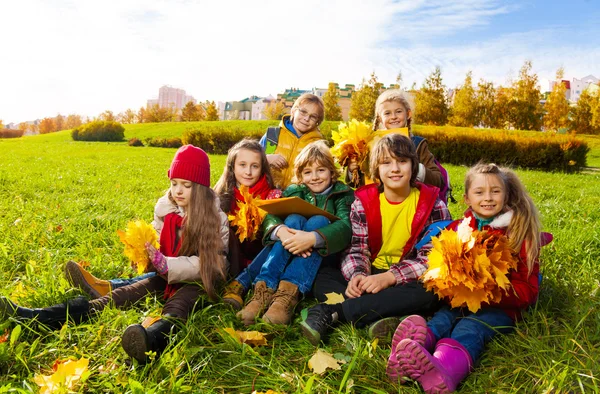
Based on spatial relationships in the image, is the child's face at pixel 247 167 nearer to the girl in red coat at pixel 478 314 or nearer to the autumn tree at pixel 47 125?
the girl in red coat at pixel 478 314

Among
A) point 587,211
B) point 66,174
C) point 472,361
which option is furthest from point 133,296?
point 66,174

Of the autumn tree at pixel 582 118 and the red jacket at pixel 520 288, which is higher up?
the autumn tree at pixel 582 118

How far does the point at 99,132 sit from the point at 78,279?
30.3 meters

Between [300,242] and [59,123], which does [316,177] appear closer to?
[300,242]

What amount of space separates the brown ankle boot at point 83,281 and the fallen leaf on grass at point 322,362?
1.46 m

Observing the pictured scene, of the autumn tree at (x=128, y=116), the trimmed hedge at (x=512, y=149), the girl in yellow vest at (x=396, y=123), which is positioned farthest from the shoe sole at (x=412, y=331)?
the autumn tree at (x=128, y=116)

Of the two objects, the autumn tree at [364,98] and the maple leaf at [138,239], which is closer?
the maple leaf at [138,239]

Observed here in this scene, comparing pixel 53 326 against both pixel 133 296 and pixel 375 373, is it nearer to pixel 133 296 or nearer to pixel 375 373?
pixel 133 296

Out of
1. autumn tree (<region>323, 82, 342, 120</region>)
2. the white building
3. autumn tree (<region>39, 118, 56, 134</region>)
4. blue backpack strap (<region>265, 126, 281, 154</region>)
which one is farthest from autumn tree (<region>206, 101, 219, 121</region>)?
the white building

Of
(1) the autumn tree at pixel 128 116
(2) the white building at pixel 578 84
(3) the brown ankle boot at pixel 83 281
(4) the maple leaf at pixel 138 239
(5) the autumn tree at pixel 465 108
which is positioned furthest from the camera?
(2) the white building at pixel 578 84

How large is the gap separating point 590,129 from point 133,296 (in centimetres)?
4457

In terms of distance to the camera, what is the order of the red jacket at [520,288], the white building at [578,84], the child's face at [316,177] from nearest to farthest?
the red jacket at [520,288] → the child's face at [316,177] → the white building at [578,84]

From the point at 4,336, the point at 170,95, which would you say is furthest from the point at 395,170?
the point at 170,95

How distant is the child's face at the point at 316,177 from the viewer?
11.3 feet
